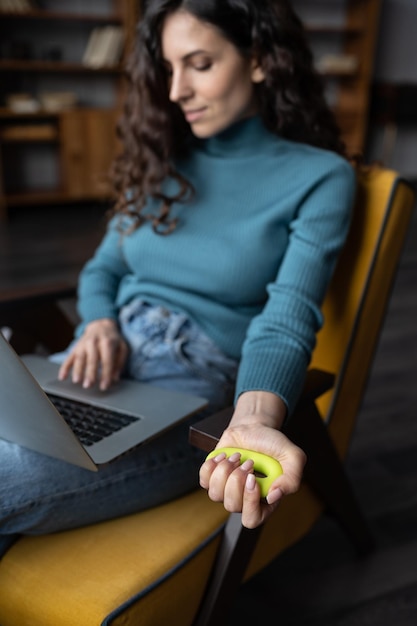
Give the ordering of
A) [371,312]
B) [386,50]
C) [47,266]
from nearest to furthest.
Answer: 1. [371,312]
2. [47,266]
3. [386,50]

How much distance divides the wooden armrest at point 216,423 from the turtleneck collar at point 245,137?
50 centimetres

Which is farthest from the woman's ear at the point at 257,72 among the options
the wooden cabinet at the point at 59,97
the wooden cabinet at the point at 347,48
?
the wooden cabinet at the point at 347,48

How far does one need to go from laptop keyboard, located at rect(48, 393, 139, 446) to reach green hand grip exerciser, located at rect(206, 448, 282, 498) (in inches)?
10.1

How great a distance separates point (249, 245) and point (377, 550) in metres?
0.84

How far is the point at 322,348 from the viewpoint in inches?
50.4

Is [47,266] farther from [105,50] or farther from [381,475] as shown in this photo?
[381,475]

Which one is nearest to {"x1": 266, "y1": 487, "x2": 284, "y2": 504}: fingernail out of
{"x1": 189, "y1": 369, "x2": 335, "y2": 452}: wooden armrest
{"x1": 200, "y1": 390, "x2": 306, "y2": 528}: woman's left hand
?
{"x1": 200, "y1": 390, "x2": 306, "y2": 528}: woman's left hand

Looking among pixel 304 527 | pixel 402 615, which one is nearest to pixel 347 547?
pixel 402 615

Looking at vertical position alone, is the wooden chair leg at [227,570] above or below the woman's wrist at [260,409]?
below

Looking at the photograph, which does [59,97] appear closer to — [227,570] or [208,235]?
[208,235]

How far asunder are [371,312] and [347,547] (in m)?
0.65

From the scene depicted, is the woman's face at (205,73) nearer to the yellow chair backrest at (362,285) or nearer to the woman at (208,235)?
the woman at (208,235)

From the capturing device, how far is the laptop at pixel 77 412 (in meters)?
0.74

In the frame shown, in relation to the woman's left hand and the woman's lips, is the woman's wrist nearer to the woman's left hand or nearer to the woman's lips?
the woman's left hand
